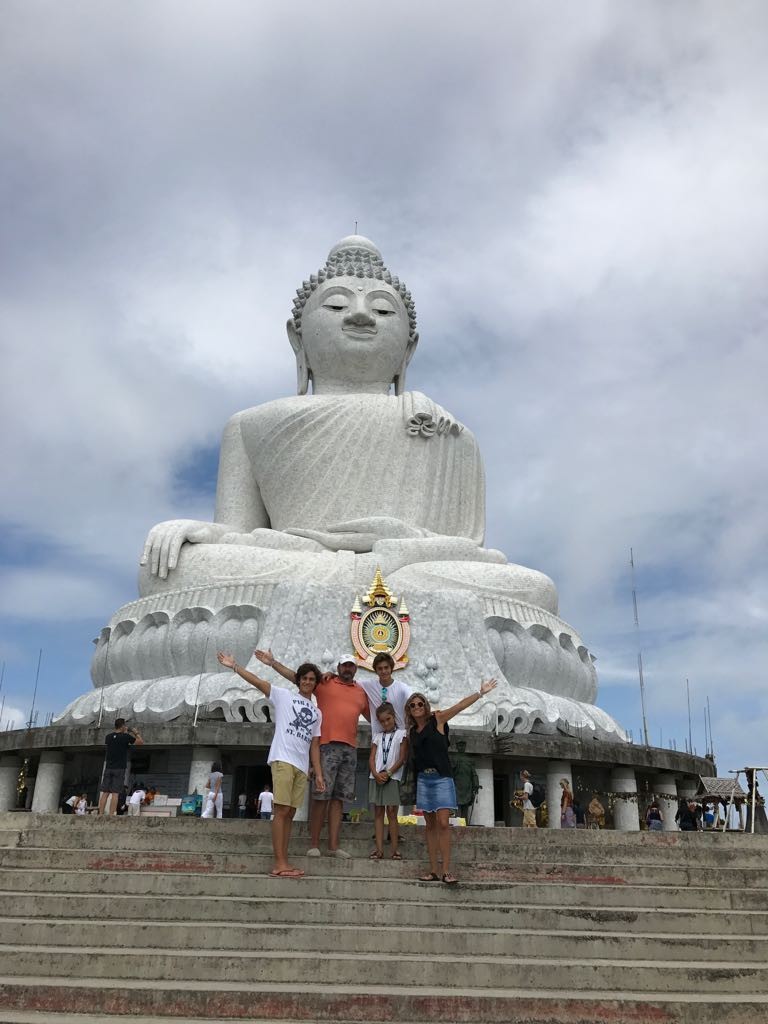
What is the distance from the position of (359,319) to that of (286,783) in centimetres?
1342

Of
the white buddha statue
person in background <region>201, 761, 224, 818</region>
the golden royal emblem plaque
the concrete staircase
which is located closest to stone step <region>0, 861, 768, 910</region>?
the concrete staircase

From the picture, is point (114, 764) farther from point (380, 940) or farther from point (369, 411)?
point (369, 411)

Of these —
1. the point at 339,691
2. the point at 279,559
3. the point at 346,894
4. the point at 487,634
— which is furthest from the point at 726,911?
the point at 279,559

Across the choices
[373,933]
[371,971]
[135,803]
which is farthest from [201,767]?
[371,971]

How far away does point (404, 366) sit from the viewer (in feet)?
62.4

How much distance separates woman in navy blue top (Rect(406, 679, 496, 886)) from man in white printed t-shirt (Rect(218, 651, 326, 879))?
58 cm

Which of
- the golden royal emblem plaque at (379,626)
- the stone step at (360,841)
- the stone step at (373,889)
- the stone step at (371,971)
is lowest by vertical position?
the stone step at (371,971)

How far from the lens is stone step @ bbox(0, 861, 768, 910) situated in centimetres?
496

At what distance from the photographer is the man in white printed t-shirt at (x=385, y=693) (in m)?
5.77

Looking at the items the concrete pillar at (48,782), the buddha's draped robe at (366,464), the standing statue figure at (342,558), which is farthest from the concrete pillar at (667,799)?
the concrete pillar at (48,782)

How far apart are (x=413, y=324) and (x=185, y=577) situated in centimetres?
761

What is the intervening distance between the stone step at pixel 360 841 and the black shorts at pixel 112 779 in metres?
1.55

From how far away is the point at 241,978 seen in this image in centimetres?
400

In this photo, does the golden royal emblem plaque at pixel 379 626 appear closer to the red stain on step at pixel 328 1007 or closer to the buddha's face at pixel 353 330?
the buddha's face at pixel 353 330
